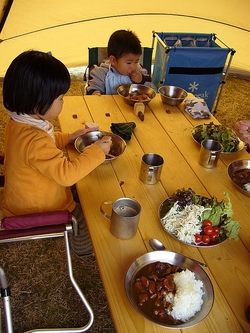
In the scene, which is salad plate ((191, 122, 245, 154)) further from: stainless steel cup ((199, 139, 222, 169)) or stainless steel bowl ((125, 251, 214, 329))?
stainless steel bowl ((125, 251, 214, 329))

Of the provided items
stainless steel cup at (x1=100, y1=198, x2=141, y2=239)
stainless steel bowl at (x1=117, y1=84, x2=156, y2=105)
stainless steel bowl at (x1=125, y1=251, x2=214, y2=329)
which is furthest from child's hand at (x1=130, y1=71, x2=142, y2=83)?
stainless steel bowl at (x1=125, y1=251, x2=214, y2=329)

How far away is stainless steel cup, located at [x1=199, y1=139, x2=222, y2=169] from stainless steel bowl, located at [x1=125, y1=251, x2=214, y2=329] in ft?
2.03

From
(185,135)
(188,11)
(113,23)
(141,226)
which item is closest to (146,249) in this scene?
(141,226)

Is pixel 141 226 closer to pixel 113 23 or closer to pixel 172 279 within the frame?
pixel 172 279

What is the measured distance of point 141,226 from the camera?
1.29 m

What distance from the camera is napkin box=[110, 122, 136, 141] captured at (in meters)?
1.77

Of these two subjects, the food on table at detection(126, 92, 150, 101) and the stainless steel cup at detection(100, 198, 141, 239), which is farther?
the food on table at detection(126, 92, 150, 101)

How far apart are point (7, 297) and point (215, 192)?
934 millimetres

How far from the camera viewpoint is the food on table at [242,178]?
5.03ft

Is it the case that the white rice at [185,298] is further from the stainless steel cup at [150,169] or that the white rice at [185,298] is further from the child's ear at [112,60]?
the child's ear at [112,60]

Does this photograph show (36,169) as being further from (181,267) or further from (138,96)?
(138,96)

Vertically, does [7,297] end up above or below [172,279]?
below

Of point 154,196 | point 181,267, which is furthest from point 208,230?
point 154,196

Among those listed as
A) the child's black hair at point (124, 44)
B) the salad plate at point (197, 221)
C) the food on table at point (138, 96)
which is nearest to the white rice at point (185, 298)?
the salad plate at point (197, 221)
